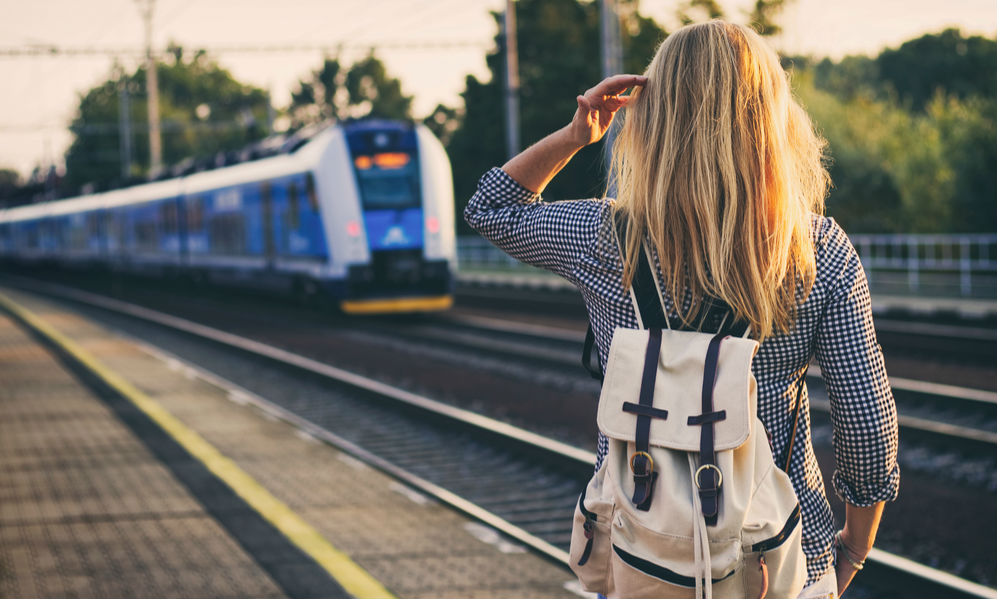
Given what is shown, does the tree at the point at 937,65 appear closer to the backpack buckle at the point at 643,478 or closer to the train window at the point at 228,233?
the train window at the point at 228,233

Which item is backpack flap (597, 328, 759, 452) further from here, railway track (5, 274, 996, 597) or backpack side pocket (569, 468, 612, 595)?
railway track (5, 274, 996, 597)

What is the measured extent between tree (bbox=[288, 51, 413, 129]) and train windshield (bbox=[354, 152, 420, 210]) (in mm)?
69468

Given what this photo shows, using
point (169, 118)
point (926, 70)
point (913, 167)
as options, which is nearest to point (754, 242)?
point (913, 167)

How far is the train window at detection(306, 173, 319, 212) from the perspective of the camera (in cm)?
1705

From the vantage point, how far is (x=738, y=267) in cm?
163

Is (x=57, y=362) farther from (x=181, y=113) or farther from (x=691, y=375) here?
(x=181, y=113)

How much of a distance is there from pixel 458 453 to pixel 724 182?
6.11m

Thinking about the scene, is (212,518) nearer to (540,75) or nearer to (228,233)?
(228,233)

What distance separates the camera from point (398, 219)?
56.2ft

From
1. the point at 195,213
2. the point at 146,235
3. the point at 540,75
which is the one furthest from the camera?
the point at 540,75

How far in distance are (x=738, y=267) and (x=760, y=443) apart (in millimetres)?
264

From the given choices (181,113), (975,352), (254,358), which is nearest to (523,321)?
(254,358)

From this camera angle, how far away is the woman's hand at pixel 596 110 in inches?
72.1

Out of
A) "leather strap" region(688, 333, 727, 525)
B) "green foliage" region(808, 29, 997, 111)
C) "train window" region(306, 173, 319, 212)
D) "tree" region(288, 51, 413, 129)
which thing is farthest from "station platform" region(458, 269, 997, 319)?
"tree" region(288, 51, 413, 129)
